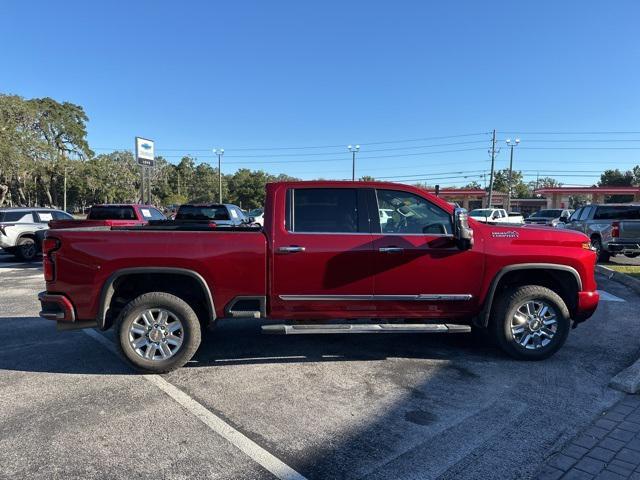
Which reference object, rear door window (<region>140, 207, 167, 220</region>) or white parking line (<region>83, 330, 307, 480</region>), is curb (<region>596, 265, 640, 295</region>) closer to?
white parking line (<region>83, 330, 307, 480</region>)

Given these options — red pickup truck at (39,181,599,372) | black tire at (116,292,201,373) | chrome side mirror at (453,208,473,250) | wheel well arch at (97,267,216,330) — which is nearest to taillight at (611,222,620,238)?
red pickup truck at (39,181,599,372)

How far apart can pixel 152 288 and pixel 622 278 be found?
1015 cm

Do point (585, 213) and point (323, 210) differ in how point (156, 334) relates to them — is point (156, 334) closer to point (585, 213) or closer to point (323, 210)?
point (323, 210)

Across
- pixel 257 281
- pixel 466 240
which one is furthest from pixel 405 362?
pixel 257 281

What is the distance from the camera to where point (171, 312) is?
4.70 m

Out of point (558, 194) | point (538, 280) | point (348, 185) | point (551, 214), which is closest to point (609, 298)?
point (538, 280)

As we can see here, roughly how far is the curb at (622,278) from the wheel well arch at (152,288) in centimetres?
859

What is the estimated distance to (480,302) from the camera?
5.00 metres

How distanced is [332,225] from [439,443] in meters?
2.36

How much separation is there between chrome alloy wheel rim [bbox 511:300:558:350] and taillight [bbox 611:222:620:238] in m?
9.70

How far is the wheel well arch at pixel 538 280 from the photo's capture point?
4.96 meters

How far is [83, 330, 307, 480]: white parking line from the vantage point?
9.99ft

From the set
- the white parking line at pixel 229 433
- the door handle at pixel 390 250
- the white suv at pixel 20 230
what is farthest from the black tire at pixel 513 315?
the white suv at pixel 20 230

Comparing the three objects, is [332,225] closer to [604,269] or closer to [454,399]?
[454,399]
